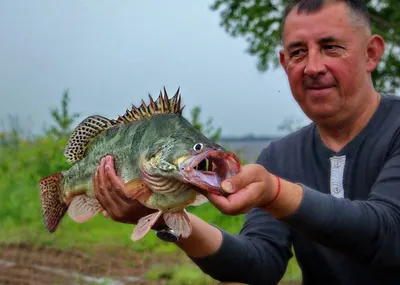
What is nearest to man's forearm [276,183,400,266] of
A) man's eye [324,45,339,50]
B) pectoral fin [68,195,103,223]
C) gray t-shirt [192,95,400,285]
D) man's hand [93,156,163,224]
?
gray t-shirt [192,95,400,285]

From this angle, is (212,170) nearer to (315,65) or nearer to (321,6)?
(315,65)

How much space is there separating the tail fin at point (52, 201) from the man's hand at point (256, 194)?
3.32ft

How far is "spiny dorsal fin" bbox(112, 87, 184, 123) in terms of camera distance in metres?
2.61

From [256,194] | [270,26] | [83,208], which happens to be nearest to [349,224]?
[256,194]

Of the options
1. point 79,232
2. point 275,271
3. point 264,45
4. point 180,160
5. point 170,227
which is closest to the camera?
point 180,160

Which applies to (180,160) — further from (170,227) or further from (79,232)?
(79,232)

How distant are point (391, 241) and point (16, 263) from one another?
15.3ft

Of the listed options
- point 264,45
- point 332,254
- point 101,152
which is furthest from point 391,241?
point 264,45

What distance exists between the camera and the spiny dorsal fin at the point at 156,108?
2.61 metres

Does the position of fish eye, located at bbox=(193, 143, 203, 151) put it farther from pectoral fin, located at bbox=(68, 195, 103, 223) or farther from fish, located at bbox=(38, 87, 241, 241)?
pectoral fin, located at bbox=(68, 195, 103, 223)

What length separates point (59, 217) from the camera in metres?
3.20

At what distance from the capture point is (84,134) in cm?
302

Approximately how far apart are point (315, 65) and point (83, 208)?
1.10m

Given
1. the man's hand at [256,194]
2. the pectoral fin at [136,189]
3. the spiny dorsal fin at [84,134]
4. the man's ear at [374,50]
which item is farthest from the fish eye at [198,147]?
the man's ear at [374,50]
